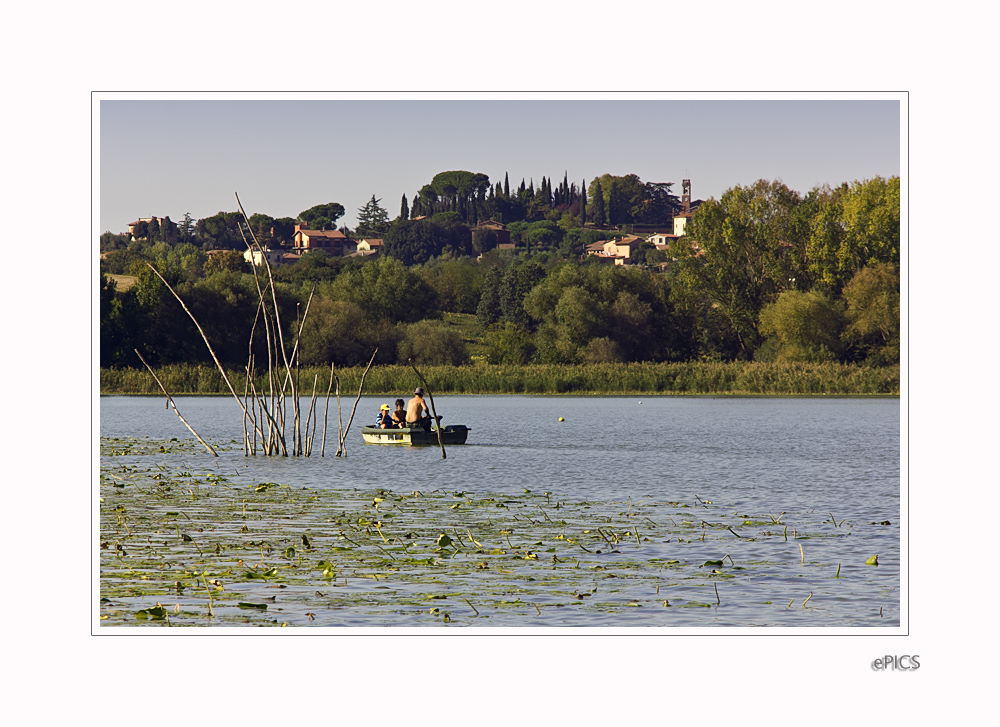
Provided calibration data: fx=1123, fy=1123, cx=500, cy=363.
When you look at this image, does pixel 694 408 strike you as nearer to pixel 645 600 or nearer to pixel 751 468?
pixel 751 468

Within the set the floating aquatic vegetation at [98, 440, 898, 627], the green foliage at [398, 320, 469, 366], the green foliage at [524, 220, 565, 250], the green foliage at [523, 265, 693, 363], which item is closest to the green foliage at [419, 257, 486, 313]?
the green foliage at [523, 265, 693, 363]

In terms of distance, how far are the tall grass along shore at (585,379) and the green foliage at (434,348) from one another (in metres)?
5.94

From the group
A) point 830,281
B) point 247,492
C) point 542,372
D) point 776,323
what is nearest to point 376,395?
point 542,372

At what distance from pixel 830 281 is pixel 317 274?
37.8 metres

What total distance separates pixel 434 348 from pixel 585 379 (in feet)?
37.3

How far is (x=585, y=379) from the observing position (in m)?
57.8

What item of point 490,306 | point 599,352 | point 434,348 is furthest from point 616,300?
point 490,306

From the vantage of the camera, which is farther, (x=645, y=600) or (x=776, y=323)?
(x=776, y=323)

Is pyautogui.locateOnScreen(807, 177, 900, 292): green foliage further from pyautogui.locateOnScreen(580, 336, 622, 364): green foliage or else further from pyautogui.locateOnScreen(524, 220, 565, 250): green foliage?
pyautogui.locateOnScreen(524, 220, 565, 250): green foliage

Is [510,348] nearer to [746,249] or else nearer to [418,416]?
[746,249]

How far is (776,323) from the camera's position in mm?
66812

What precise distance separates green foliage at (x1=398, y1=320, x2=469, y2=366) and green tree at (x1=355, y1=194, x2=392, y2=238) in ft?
266
